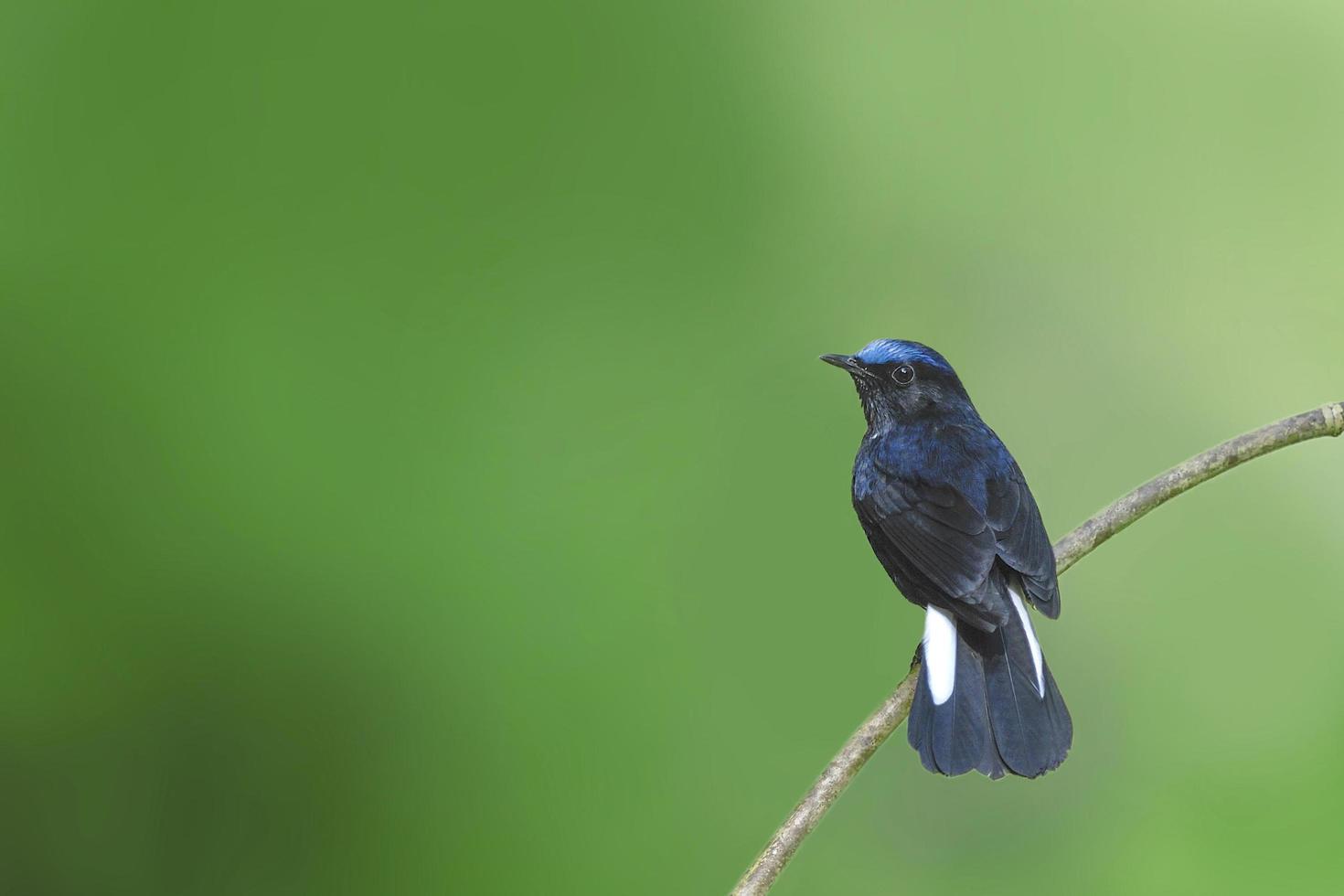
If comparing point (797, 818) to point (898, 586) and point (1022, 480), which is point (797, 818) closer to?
point (898, 586)

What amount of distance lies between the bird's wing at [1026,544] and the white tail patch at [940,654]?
0.07 metres

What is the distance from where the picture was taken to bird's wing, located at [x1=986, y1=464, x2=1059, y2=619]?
1713 millimetres

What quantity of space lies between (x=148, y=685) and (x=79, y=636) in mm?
178

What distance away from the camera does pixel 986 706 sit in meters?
1.59

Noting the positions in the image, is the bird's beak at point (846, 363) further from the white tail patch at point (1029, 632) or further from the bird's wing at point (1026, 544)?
the white tail patch at point (1029, 632)

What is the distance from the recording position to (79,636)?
106 inches

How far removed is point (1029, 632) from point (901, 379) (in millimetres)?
461

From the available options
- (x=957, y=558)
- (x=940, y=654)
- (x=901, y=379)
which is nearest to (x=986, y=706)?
(x=940, y=654)

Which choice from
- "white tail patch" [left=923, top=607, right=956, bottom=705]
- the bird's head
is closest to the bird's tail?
"white tail patch" [left=923, top=607, right=956, bottom=705]

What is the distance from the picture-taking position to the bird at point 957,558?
1574 millimetres

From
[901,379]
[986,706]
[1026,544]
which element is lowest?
Answer: [986,706]

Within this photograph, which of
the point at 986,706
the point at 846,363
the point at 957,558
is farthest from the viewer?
the point at 846,363

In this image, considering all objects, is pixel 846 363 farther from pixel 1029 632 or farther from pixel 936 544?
pixel 1029 632

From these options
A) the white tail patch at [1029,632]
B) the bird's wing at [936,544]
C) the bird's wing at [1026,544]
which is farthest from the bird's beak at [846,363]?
the white tail patch at [1029,632]
